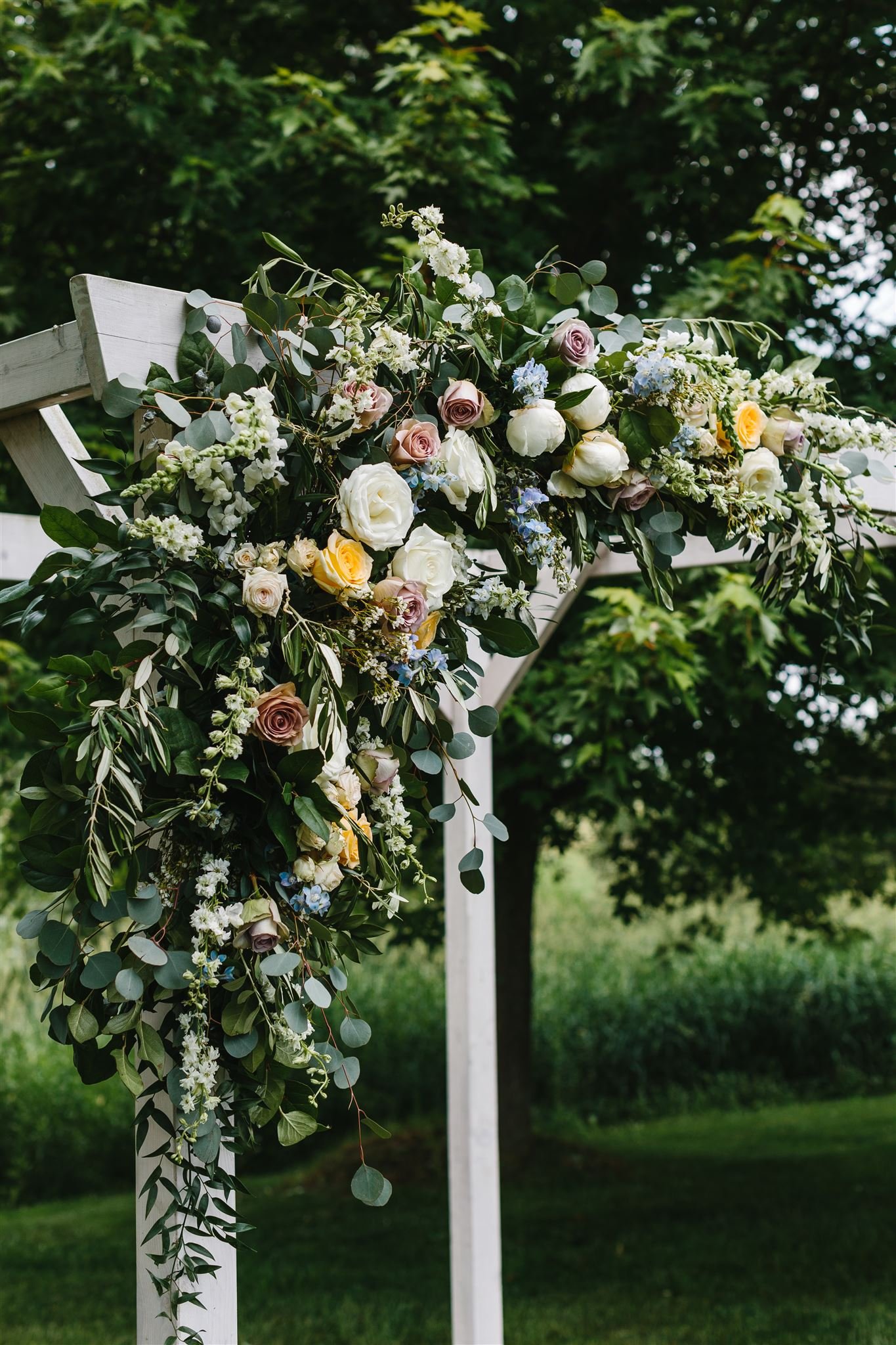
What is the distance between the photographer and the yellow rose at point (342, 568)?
57.6 inches

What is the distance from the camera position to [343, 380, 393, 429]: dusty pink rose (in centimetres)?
152

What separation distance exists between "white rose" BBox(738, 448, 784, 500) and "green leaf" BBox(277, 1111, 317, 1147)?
1073mm

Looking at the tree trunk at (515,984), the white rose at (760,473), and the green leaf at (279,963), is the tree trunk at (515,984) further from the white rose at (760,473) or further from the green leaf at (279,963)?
the green leaf at (279,963)

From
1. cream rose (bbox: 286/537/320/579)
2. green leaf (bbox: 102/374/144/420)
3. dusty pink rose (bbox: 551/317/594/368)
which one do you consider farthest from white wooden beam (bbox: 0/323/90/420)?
dusty pink rose (bbox: 551/317/594/368)

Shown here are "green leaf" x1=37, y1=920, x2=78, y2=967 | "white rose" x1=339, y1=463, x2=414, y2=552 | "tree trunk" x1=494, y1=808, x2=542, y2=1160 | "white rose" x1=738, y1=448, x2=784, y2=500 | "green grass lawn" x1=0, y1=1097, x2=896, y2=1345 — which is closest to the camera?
"green leaf" x1=37, y1=920, x2=78, y2=967

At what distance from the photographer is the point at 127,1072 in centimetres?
132

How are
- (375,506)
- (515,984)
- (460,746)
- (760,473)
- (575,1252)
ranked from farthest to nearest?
1. (515,984)
2. (575,1252)
3. (760,473)
4. (460,746)
5. (375,506)

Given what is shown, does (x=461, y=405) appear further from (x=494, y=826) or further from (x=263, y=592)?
(x=494, y=826)

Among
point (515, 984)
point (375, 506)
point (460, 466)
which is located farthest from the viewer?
point (515, 984)

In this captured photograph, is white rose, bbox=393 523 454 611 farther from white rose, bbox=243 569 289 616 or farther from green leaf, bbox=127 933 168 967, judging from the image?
green leaf, bbox=127 933 168 967

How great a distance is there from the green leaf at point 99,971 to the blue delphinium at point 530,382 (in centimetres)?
88

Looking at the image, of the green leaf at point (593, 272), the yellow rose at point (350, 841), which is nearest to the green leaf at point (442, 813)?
the yellow rose at point (350, 841)

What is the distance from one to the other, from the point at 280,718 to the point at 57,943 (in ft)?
1.09

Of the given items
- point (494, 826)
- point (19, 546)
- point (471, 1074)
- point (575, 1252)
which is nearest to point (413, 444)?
point (494, 826)
